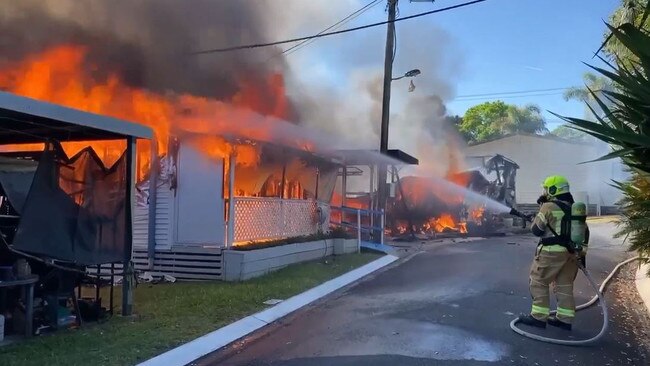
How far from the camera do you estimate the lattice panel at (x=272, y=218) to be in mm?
10000

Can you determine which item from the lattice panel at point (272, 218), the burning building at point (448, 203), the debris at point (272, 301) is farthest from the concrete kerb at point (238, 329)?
the burning building at point (448, 203)

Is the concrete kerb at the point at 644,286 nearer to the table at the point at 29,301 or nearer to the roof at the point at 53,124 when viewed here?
the roof at the point at 53,124

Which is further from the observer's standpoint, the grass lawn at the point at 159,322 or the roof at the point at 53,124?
the roof at the point at 53,124

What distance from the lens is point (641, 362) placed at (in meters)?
4.98

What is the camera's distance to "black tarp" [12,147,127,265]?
5.63m

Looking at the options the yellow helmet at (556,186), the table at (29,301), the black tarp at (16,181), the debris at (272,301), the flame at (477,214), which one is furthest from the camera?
the flame at (477,214)

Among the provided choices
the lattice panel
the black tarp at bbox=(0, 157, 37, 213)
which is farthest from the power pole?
the black tarp at bbox=(0, 157, 37, 213)

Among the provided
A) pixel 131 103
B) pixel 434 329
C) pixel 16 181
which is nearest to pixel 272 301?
pixel 434 329

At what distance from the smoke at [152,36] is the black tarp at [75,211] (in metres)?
2.92

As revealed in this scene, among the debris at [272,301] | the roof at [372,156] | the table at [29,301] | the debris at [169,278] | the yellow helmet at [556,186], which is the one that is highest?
the roof at [372,156]

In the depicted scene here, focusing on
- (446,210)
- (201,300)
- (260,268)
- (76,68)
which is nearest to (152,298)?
(201,300)

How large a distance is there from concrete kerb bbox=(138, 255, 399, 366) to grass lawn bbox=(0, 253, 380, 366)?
0.13 m

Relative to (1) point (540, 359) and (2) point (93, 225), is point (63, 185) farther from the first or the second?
(1) point (540, 359)

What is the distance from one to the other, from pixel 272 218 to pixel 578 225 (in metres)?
6.44
